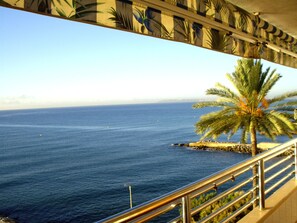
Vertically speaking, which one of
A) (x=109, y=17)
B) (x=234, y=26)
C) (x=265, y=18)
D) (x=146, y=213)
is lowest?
(x=146, y=213)

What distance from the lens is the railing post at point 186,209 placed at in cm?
154

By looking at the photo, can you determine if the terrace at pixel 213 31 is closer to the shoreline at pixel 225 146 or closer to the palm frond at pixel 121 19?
the palm frond at pixel 121 19

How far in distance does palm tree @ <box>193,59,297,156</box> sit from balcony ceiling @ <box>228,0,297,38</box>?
6476 mm

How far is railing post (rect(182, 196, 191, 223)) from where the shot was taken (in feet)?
5.05

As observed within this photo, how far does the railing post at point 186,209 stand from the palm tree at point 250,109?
27.3 ft

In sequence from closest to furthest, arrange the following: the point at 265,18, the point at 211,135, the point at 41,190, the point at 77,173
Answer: the point at 265,18
the point at 211,135
the point at 41,190
the point at 77,173

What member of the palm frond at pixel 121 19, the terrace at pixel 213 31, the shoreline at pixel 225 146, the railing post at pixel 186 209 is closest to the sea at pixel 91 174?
the shoreline at pixel 225 146

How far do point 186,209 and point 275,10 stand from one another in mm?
2217

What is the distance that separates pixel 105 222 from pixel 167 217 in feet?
72.1

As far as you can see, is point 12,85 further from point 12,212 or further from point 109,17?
point 109,17

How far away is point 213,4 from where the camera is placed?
2045 millimetres

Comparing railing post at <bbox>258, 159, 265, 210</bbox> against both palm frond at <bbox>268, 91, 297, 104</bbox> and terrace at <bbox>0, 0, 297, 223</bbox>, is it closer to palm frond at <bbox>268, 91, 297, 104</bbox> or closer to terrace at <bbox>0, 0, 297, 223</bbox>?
terrace at <bbox>0, 0, 297, 223</bbox>

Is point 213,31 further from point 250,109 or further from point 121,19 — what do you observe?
point 250,109

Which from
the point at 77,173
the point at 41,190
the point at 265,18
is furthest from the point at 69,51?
the point at 265,18
